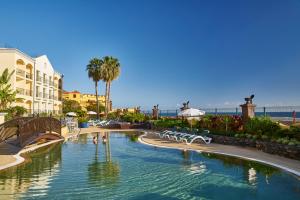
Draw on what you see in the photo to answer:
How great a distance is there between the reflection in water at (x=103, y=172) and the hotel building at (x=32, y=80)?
23299 mm

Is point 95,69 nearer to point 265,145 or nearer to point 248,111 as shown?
point 248,111

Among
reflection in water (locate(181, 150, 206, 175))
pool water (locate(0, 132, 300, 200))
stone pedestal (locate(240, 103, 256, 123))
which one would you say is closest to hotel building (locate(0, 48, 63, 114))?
pool water (locate(0, 132, 300, 200))

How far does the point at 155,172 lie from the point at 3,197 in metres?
5.30

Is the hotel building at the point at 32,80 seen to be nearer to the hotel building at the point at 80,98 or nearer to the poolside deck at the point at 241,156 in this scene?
the poolside deck at the point at 241,156

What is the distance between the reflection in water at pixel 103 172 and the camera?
9.35m

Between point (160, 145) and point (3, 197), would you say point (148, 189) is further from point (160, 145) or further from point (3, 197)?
point (160, 145)

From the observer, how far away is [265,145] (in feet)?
46.9

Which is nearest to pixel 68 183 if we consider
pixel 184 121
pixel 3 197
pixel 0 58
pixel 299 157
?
pixel 3 197

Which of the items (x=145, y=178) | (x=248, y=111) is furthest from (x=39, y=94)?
(x=145, y=178)

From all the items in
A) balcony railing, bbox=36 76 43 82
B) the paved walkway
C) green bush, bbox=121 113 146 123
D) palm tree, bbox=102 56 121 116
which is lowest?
the paved walkway

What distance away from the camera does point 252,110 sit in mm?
17938

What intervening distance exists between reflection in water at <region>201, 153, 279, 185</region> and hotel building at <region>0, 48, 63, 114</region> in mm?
26694

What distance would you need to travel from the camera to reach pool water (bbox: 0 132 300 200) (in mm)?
7953

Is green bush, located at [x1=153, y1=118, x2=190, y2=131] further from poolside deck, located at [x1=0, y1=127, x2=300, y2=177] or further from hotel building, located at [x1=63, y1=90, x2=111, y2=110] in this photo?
hotel building, located at [x1=63, y1=90, x2=111, y2=110]
